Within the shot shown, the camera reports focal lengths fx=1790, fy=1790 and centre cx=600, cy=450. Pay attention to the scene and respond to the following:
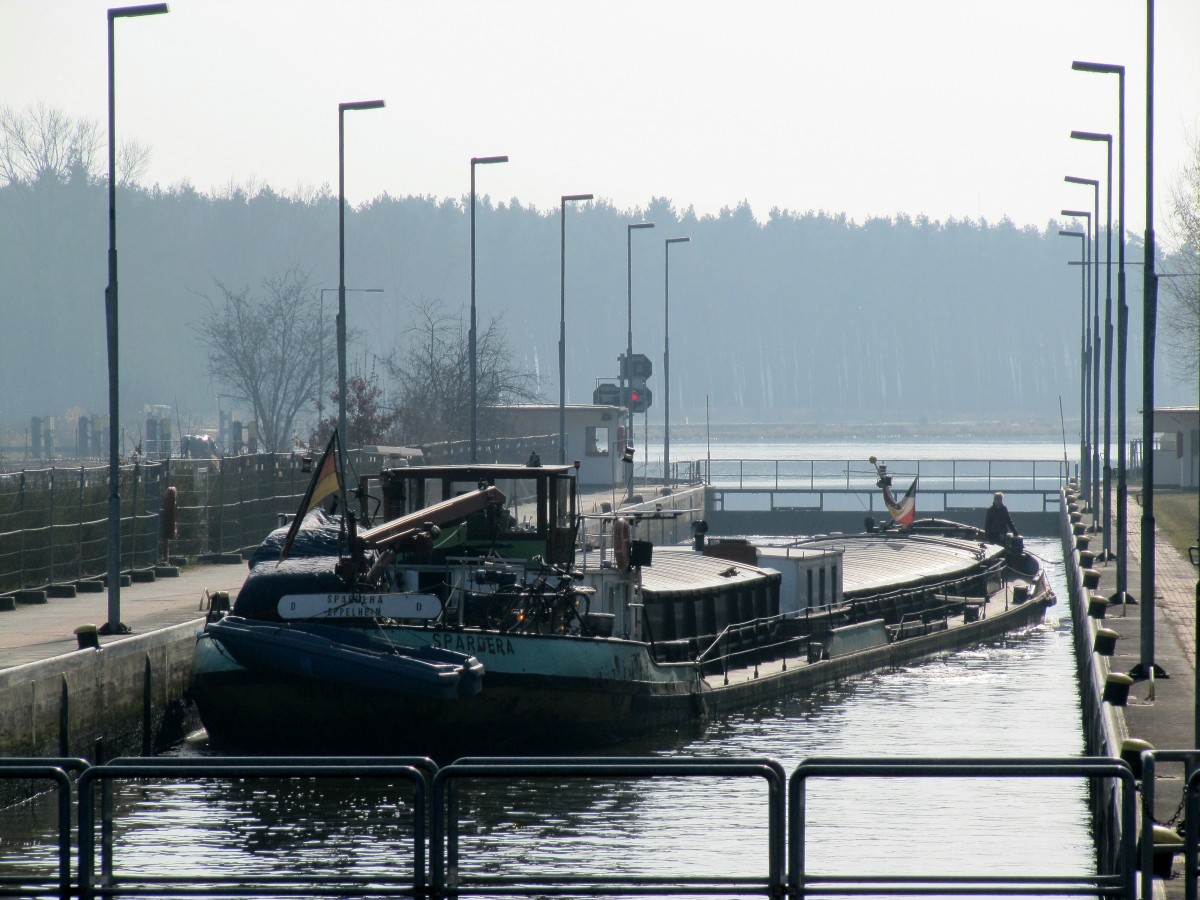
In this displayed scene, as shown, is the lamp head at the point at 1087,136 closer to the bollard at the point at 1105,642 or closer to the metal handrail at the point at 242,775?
the bollard at the point at 1105,642

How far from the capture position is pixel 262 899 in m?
10.5

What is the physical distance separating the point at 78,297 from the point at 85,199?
859 cm

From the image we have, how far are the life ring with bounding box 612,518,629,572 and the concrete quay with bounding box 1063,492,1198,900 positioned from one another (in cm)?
628

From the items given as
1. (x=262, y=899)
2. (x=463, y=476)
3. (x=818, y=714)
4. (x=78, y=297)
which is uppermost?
(x=78, y=297)

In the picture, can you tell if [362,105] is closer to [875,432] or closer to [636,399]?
[636,399]

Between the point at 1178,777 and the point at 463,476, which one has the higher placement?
the point at 463,476

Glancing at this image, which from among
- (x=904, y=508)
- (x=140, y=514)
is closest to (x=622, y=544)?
(x=140, y=514)

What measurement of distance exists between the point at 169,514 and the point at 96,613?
8.95m

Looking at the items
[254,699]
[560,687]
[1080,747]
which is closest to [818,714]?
[1080,747]

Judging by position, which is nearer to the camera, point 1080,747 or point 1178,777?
point 1178,777

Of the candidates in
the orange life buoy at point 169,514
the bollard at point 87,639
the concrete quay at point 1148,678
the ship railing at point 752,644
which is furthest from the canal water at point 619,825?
the orange life buoy at point 169,514

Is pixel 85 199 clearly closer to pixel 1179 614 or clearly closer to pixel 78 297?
pixel 78 297

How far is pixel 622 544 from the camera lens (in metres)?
24.5

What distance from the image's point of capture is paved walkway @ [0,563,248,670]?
2200 centimetres
